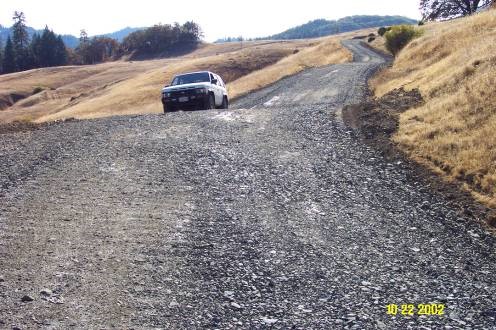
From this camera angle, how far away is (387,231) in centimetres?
659

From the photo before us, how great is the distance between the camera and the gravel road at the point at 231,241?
15.5 feet

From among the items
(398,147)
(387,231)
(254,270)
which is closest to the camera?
(254,270)

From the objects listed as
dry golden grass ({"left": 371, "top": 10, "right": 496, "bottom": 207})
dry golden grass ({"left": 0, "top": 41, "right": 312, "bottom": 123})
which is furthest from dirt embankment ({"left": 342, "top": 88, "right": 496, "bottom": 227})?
dry golden grass ({"left": 0, "top": 41, "right": 312, "bottom": 123})

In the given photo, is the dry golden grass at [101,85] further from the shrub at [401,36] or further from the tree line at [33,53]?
the tree line at [33,53]

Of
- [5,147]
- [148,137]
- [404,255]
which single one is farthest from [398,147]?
[5,147]

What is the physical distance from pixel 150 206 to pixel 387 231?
3436 mm

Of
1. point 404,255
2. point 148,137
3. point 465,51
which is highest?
point 465,51

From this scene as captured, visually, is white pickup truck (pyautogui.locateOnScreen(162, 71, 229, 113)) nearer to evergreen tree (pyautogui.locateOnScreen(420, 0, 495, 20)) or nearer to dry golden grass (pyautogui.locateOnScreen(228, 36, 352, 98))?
dry golden grass (pyautogui.locateOnScreen(228, 36, 352, 98))

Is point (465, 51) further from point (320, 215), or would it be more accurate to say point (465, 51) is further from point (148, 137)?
point (320, 215)

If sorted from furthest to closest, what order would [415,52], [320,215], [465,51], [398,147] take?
1. [415,52]
2. [465,51]
3. [398,147]
4. [320,215]

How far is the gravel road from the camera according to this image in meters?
4.72

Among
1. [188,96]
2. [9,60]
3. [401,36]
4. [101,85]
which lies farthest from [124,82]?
[9,60]

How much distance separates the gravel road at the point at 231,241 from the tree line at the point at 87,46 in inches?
4486
